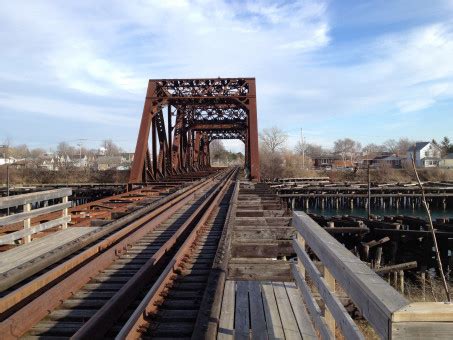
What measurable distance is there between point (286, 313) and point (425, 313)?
99.0 inches

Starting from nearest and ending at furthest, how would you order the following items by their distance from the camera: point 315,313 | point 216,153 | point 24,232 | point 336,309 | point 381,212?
point 336,309 → point 315,313 → point 24,232 → point 381,212 → point 216,153

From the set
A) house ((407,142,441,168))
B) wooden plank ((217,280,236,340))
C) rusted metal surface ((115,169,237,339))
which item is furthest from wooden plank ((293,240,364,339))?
→ house ((407,142,441,168))

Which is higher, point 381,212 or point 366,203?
point 366,203

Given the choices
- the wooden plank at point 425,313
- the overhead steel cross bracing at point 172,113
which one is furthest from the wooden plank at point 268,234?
the overhead steel cross bracing at point 172,113

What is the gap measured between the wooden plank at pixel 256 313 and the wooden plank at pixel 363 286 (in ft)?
2.77

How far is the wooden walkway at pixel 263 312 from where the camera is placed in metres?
3.38

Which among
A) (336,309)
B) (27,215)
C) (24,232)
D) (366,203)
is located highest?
(27,215)

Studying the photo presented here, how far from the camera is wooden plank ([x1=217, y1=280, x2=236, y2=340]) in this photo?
330 centimetres

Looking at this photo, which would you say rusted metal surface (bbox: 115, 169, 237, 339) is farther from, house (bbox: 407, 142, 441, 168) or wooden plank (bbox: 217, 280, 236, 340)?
house (bbox: 407, 142, 441, 168)

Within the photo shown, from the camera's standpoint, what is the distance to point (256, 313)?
3.82 meters

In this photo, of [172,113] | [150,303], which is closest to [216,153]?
[172,113]

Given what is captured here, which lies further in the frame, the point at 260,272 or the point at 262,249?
the point at 262,249

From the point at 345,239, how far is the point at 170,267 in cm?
1340

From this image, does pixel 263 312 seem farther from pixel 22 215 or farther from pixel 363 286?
pixel 22 215
